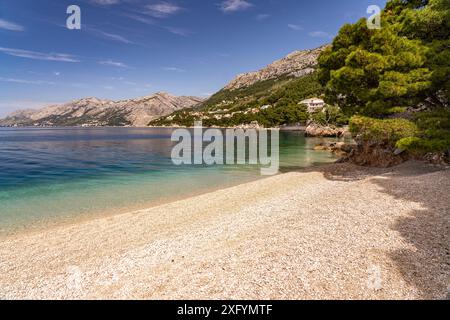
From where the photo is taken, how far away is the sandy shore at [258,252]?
20.2 feet

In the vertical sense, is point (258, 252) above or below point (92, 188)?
above

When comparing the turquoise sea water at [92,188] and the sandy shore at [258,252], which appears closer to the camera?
the sandy shore at [258,252]

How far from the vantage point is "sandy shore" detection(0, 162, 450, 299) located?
20.2 feet

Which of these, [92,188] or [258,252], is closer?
[258,252]

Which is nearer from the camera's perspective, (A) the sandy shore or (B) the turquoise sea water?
(A) the sandy shore

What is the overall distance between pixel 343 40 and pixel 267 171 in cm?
1422

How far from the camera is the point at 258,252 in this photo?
25.7 feet

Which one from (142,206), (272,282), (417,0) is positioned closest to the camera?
(272,282)
